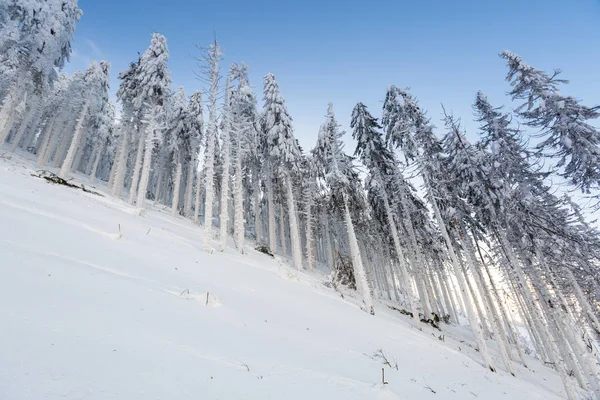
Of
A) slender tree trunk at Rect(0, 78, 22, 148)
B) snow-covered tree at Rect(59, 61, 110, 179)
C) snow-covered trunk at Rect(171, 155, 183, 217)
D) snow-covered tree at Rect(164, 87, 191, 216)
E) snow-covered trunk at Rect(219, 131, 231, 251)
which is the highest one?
snow-covered tree at Rect(59, 61, 110, 179)

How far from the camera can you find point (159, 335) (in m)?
4.02

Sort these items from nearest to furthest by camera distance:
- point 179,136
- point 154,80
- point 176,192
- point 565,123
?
point 565,123
point 154,80
point 176,192
point 179,136

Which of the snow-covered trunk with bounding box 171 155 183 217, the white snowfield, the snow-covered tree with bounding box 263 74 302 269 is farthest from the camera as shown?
the snow-covered trunk with bounding box 171 155 183 217

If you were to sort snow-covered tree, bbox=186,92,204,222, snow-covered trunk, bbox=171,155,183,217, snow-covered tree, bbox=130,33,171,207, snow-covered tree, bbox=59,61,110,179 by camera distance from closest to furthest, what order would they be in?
snow-covered tree, bbox=130,33,171,207
snow-covered tree, bbox=59,61,110,179
snow-covered trunk, bbox=171,155,183,217
snow-covered tree, bbox=186,92,204,222

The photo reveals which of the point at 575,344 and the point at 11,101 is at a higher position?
the point at 11,101

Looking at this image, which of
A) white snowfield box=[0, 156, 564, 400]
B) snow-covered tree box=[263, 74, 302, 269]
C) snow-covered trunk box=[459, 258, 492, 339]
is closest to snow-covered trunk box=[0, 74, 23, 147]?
white snowfield box=[0, 156, 564, 400]

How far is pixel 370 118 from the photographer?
18484mm

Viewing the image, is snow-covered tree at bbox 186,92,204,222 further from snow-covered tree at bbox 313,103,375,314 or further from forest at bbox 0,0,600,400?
snow-covered tree at bbox 313,103,375,314

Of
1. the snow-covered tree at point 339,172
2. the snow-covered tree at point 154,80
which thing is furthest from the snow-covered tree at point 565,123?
the snow-covered tree at point 154,80

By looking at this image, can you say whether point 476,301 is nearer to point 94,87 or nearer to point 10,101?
point 10,101

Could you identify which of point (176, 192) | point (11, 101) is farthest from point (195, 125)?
point (11, 101)

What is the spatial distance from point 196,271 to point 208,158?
25.4ft

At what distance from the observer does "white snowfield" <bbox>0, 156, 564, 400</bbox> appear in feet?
8.97

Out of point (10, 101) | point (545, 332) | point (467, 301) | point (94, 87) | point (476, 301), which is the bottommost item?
point (545, 332)
